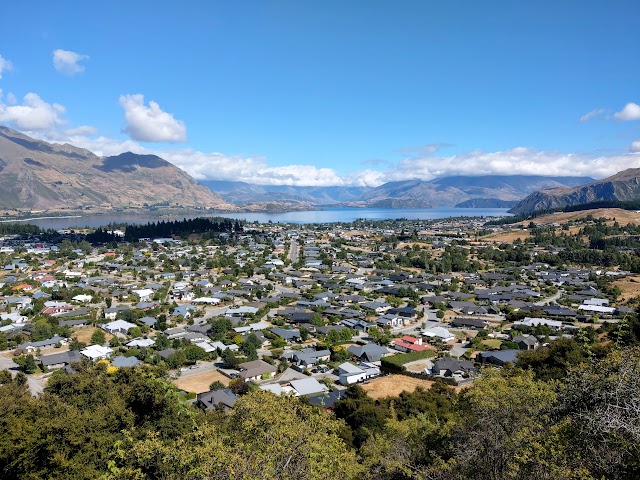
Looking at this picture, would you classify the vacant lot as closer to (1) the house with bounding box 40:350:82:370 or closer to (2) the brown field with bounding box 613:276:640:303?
(1) the house with bounding box 40:350:82:370

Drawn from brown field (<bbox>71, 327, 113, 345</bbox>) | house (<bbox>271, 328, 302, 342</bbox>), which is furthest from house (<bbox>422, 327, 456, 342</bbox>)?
brown field (<bbox>71, 327, 113, 345</bbox>)

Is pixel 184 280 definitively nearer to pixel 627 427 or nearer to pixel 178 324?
pixel 178 324

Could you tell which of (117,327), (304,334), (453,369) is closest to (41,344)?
(117,327)

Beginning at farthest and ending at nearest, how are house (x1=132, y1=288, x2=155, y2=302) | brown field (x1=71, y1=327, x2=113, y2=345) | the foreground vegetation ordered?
house (x1=132, y1=288, x2=155, y2=302) < brown field (x1=71, y1=327, x2=113, y2=345) < the foreground vegetation

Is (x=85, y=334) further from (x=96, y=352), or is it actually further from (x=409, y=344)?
(x=409, y=344)

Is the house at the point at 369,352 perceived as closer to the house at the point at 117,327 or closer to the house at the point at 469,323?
the house at the point at 469,323

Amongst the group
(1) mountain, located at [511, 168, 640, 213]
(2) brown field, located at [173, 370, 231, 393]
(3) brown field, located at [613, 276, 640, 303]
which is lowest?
(2) brown field, located at [173, 370, 231, 393]

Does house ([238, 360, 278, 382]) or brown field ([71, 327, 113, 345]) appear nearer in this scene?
house ([238, 360, 278, 382])
